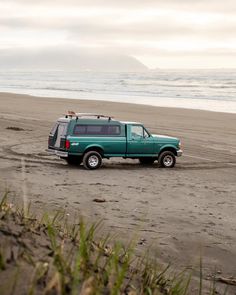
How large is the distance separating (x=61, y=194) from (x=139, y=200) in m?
1.85

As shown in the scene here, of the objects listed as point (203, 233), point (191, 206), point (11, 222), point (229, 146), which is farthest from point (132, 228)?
point (229, 146)

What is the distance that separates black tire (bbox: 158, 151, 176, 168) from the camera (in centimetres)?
1888

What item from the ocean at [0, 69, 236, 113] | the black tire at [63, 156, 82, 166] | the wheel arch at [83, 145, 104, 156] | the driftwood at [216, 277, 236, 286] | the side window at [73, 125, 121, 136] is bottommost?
the driftwood at [216, 277, 236, 286]

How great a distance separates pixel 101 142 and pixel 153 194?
175 inches

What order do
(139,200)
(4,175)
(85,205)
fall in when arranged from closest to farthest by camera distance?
1. (85,205)
2. (139,200)
3. (4,175)

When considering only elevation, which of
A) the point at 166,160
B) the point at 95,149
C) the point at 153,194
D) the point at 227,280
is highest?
the point at 95,149

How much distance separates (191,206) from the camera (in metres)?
12.8

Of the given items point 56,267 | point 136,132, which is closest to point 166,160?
point 136,132

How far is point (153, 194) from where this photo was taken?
46.0 feet

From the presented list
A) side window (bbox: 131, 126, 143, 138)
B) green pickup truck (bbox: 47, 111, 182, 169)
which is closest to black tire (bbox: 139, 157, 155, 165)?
green pickup truck (bbox: 47, 111, 182, 169)

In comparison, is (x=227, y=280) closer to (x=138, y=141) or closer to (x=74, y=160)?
(x=74, y=160)

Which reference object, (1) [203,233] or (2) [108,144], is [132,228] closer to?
(1) [203,233]

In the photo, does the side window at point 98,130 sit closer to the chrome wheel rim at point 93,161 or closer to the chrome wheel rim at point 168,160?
the chrome wheel rim at point 93,161

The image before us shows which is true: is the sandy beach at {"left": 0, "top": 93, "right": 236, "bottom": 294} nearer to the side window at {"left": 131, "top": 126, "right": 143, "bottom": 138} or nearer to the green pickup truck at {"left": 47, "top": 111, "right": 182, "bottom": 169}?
the green pickup truck at {"left": 47, "top": 111, "right": 182, "bottom": 169}
